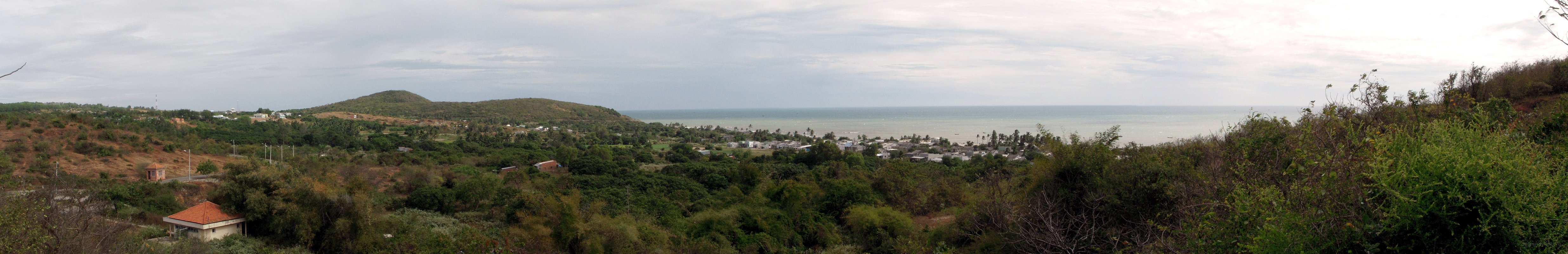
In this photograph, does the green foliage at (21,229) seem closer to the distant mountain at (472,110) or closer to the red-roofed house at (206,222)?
the red-roofed house at (206,222)

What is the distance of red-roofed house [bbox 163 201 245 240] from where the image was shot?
1301 centimetres

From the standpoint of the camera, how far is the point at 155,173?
20.1 m

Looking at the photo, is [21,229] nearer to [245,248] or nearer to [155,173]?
[245,248]

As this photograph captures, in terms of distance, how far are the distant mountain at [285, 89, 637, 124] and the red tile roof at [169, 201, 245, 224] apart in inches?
1951

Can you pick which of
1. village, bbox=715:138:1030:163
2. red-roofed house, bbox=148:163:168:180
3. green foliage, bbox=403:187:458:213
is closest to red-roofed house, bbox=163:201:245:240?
green foliage, bbox=403:187:458:213

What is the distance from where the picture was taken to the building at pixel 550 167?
29625 millimetres

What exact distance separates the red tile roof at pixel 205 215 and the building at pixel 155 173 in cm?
878

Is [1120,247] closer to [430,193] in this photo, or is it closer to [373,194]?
[373,194]

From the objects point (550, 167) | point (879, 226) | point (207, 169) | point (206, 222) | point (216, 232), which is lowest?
point (550, 167)

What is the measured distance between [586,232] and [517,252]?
1322 millimetres

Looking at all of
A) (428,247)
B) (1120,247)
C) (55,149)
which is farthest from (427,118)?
(1120,247)

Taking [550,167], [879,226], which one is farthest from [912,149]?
[879,226]

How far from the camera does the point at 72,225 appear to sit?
22.9ft

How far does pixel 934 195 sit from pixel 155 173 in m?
23.6
